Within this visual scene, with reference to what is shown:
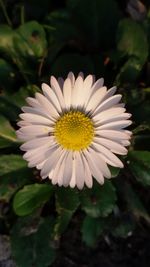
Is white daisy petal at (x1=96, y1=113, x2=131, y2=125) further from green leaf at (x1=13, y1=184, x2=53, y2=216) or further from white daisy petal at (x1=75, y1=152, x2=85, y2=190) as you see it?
green leaf at (x1=13, y1=184, x2=53, y2=216)

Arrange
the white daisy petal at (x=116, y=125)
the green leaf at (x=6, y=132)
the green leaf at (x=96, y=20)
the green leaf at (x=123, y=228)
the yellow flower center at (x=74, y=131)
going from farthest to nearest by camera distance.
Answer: the green leaf at (x=96, y=20) → the green leaf at (x=123, y=228) → the green leaf at (x=6, y=132) → the yellow flower center at (x=74, y=131) → the white daisy petal at (x=116, y=125)

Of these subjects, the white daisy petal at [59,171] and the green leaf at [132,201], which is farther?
the green leaf at [132,201]

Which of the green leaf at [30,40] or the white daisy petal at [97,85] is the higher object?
the green leaf at [30,40]

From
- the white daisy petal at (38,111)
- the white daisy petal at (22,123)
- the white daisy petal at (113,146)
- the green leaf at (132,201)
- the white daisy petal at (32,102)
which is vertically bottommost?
the green leaf at (132,201)

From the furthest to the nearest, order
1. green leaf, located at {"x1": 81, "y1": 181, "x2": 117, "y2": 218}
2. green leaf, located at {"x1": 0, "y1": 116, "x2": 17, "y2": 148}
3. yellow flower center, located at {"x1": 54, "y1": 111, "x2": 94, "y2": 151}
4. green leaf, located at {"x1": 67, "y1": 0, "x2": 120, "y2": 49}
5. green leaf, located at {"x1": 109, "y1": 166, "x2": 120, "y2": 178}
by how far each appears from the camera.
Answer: green leaf, located at {"x1": 67, "y1": 0, "x2": 120, "y2": 49}
green leaf, located at {"x1": 0, "y1": 116, "x2": 17, "y2": 148}
green leaf, located at {"x1": 81, "y1": 181, "x2": 117, "y2": 218}
green leaf, located at {"x1": 109, "y1": 166, "x2": 120, "y2": 178}
yellow flower center, located at {"x1": 54, "y1": 111, "x2": 94, "y2": 151}

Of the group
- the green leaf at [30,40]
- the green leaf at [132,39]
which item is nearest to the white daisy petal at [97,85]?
the green leaf at [132,39]

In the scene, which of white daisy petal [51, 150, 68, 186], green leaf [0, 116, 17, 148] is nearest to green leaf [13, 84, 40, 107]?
green leaf [0, 116, 17, 148]

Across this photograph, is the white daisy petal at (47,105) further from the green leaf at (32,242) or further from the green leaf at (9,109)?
the green leaf at (32,242)

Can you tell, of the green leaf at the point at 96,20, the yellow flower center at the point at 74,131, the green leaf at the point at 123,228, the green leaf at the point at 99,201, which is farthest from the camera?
the green leaf at the point at 96,20
